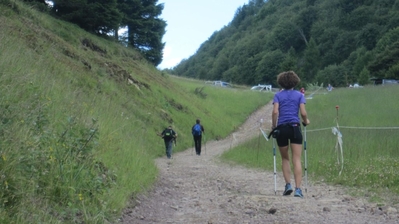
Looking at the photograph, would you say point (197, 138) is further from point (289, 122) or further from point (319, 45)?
point (319, 45)

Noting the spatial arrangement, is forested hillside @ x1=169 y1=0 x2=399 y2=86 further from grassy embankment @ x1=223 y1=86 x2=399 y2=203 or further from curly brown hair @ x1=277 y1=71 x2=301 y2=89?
curly brown hair @ x1=277 y1=71 x2=301 y2=89

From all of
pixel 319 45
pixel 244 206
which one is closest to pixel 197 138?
pixel 244 206

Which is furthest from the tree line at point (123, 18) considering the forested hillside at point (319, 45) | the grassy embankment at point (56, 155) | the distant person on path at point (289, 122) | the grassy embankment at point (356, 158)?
the forested hillside at point (319, 45)

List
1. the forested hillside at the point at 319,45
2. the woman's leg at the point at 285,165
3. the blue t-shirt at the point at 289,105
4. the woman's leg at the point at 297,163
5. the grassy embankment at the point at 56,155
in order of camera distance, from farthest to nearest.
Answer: the forested hillside at the point at 319,45
the woman's leg at the point at 285,165
the blue t-shirt at the point at 289,105
the woman's leg at the point at 297,163
the grassy embankment at the point at 56,155

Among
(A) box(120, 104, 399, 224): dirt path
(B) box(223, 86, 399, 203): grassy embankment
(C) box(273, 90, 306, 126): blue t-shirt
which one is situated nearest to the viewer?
(A) box(120, 104, 399, 224): dirt path

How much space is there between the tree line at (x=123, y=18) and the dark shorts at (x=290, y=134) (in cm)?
1907

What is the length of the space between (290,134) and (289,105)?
0.50 metres

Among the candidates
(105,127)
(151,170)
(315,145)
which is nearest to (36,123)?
(105,127)

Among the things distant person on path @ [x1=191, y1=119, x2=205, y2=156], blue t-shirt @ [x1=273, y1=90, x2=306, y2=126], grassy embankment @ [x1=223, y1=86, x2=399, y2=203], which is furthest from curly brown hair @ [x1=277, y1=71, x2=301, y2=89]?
distant person on path @ [x1=191, y1=119, x2=205, y2=156]

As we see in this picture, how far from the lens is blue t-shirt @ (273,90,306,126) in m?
8.08

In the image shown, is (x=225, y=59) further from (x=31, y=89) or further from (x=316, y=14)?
(x=31, y=89)

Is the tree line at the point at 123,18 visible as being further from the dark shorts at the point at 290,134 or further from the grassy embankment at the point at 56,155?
the dark shorts at the point at 290,134

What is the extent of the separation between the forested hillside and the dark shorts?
221ft

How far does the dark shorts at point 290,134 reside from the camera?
8.00 metres
